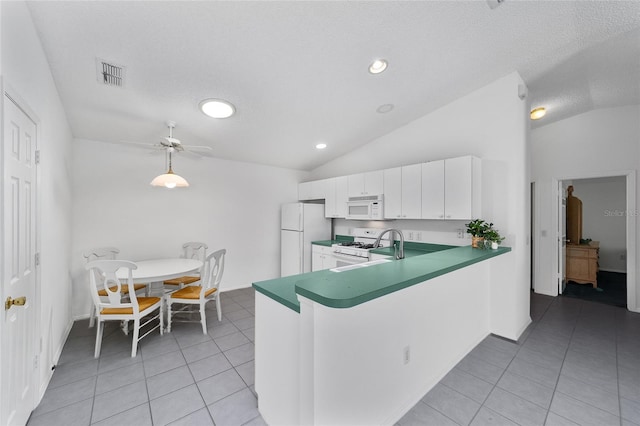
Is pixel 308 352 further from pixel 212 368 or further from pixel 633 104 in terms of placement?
pixel 633 104

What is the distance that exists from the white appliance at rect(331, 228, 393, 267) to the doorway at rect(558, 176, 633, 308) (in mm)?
3553

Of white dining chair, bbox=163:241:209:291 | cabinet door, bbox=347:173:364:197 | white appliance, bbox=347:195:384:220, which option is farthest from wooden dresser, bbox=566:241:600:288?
white dining chair, bbox=163:241:209:291

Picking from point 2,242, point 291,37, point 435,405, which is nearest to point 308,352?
point 435,405

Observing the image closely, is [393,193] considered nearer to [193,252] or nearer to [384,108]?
[384,108]

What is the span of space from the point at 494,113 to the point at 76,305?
5661 mm

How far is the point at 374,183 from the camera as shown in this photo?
12.6 feet

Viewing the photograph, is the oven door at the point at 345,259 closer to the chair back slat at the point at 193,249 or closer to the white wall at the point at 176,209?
the white wall at the point at 176,209

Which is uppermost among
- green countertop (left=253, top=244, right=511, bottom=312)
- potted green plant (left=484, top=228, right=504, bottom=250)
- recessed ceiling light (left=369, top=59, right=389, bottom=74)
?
recessed ceiling light (left=369, top=59, right=389, bottom=74)

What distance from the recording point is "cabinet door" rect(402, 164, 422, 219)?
3299mm

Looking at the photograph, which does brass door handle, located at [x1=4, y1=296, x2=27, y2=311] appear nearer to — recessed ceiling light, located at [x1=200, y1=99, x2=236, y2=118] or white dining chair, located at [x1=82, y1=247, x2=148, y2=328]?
white dining chair, located at [x1=82, y1=247, x2=148, y2=328]

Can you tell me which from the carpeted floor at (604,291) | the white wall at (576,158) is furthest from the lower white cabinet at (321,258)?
the carpeted floor at (604,291)

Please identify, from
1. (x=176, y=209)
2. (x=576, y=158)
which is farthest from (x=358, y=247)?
(x=576, y=158)

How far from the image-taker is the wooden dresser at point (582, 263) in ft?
15.0

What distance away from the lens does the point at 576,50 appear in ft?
7.92
